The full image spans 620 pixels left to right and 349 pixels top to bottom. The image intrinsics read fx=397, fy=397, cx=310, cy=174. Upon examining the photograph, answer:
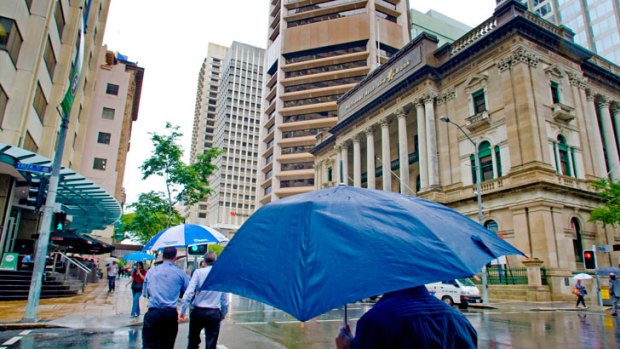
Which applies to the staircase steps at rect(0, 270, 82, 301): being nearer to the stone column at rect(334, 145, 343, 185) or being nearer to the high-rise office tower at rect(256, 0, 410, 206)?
the stone column at rect(334, 145, 343, 185)

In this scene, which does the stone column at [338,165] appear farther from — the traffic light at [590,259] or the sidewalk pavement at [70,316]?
the sidewalk pavement at [70,316]

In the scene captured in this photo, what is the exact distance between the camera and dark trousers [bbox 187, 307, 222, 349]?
588 centimetres

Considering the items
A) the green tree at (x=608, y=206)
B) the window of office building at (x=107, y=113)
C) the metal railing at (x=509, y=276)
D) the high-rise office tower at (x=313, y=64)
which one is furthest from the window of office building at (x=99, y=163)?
the green tree at (x=608, y=206)

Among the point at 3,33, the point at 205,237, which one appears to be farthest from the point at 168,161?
the point at 205,237

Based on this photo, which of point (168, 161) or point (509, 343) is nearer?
point (509, 343)

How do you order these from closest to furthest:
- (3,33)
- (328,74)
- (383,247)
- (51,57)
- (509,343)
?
(383,247), (509,343), (3,33), (51,57), (328,74)

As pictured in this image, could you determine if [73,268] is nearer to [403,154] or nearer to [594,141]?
[403,154]

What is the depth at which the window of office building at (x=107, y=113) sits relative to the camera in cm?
4841

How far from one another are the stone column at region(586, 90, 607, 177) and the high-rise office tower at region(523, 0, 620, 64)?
5552 cm

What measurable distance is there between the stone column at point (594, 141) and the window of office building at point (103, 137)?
48.3 m

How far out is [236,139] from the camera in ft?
400

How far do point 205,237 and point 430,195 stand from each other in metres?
24.6

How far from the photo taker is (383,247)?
2.22 meters

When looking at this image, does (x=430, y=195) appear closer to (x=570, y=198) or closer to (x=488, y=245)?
(x=570, y=198)
